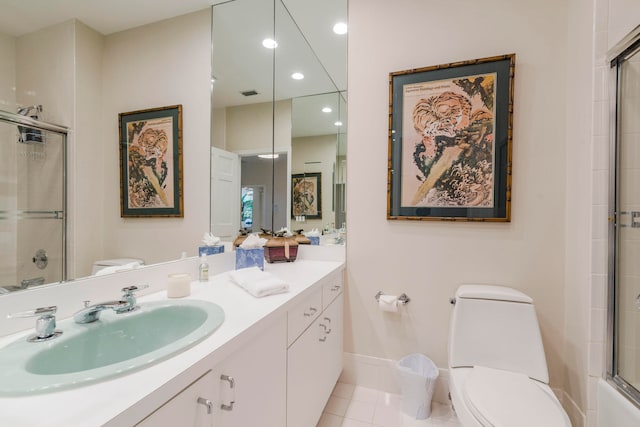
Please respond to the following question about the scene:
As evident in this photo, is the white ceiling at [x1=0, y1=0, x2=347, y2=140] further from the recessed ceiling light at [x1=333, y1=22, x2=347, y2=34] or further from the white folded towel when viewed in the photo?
the white folded towel

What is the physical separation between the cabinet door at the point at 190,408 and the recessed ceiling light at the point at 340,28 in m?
2.19

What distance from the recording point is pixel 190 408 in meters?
0.67

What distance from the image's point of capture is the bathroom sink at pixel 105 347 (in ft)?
1.92

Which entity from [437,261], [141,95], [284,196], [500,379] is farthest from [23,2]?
[500,379]

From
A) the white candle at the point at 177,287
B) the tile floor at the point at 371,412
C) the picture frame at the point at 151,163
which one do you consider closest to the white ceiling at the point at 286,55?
the picture frame at the point at 151,163

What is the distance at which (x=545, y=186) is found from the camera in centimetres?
164

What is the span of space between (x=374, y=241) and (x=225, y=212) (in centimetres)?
102

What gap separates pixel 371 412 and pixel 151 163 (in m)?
1.86

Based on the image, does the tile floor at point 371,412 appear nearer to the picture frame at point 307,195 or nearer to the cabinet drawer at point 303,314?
the cabinet drawer at point 303,314

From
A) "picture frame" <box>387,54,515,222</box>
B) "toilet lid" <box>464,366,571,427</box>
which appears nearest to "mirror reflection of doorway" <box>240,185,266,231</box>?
"picture frame" <box>387,54,515,222</box>

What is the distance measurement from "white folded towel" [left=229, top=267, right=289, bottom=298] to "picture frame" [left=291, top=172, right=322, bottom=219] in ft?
2.69

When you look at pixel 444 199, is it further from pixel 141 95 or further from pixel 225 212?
pixel 141 95

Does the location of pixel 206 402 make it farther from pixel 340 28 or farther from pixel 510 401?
pixel 340 28

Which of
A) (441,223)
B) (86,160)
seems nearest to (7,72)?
(86,160)
